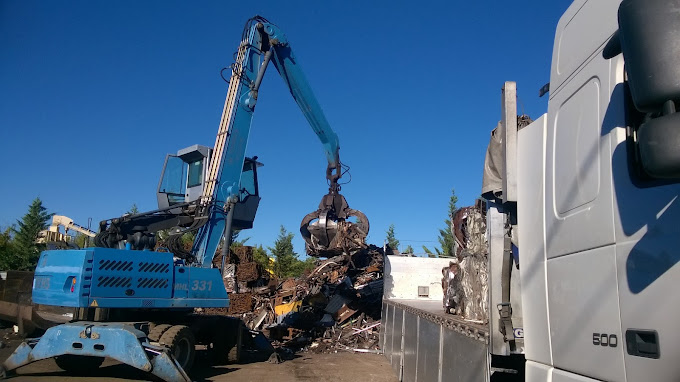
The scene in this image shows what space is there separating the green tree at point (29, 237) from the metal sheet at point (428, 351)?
30162 mm

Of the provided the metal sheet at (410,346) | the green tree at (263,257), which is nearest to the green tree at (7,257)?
the green tree at (263,257)

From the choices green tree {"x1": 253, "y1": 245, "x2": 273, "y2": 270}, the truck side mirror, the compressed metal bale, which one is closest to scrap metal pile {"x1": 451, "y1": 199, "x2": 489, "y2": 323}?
the truck side mirror

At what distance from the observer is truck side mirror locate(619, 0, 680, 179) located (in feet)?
5.33

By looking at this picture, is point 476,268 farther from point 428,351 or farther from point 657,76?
point 657,76

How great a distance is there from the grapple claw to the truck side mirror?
13422mm

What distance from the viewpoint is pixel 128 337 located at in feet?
27.2

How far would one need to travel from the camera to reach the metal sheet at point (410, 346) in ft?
26.0

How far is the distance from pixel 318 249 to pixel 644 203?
14.2m

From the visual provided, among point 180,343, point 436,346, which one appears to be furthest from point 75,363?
point 436,346

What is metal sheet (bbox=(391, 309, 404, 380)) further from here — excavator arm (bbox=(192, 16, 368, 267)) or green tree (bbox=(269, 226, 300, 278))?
green tree (bbox=(269, 226, 300, 278))

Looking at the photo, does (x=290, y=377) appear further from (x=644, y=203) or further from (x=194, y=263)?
(x=644, y=203)

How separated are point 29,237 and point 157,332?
36420mm

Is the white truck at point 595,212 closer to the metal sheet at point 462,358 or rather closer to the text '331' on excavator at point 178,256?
the metal sheet at point 462,358

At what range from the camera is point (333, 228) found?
607 inches
